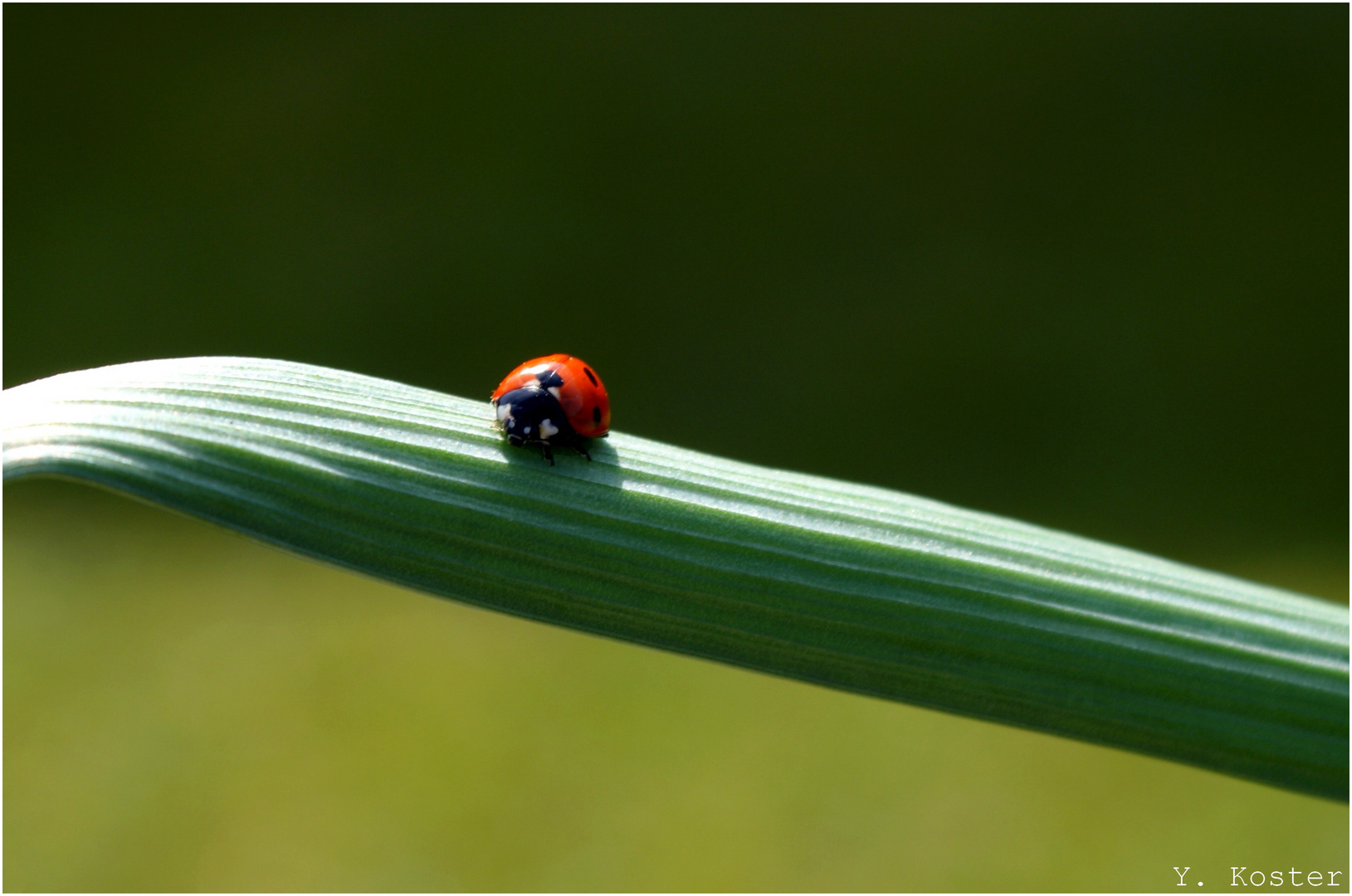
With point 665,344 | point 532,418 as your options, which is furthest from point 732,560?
point 665,344

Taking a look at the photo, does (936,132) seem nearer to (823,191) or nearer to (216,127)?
(823,191)

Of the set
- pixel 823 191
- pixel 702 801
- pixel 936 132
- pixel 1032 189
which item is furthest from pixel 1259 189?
pixel 702 801

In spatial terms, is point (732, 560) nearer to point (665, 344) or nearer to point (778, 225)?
point (665, 344)

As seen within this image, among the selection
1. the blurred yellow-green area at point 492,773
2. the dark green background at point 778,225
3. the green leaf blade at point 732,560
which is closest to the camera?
the green leaf blade at point 732,560

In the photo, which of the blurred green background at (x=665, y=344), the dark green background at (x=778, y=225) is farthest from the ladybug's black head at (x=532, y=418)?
the dark green background at (x=778, y=225)

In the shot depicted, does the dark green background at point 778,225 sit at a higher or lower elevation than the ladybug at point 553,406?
higher

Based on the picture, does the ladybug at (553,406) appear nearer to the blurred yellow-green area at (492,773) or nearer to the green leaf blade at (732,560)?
the green leaf blade at (732,560)

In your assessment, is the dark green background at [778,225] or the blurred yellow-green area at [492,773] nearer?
A: the blurred yellow-green area at [492,773]
